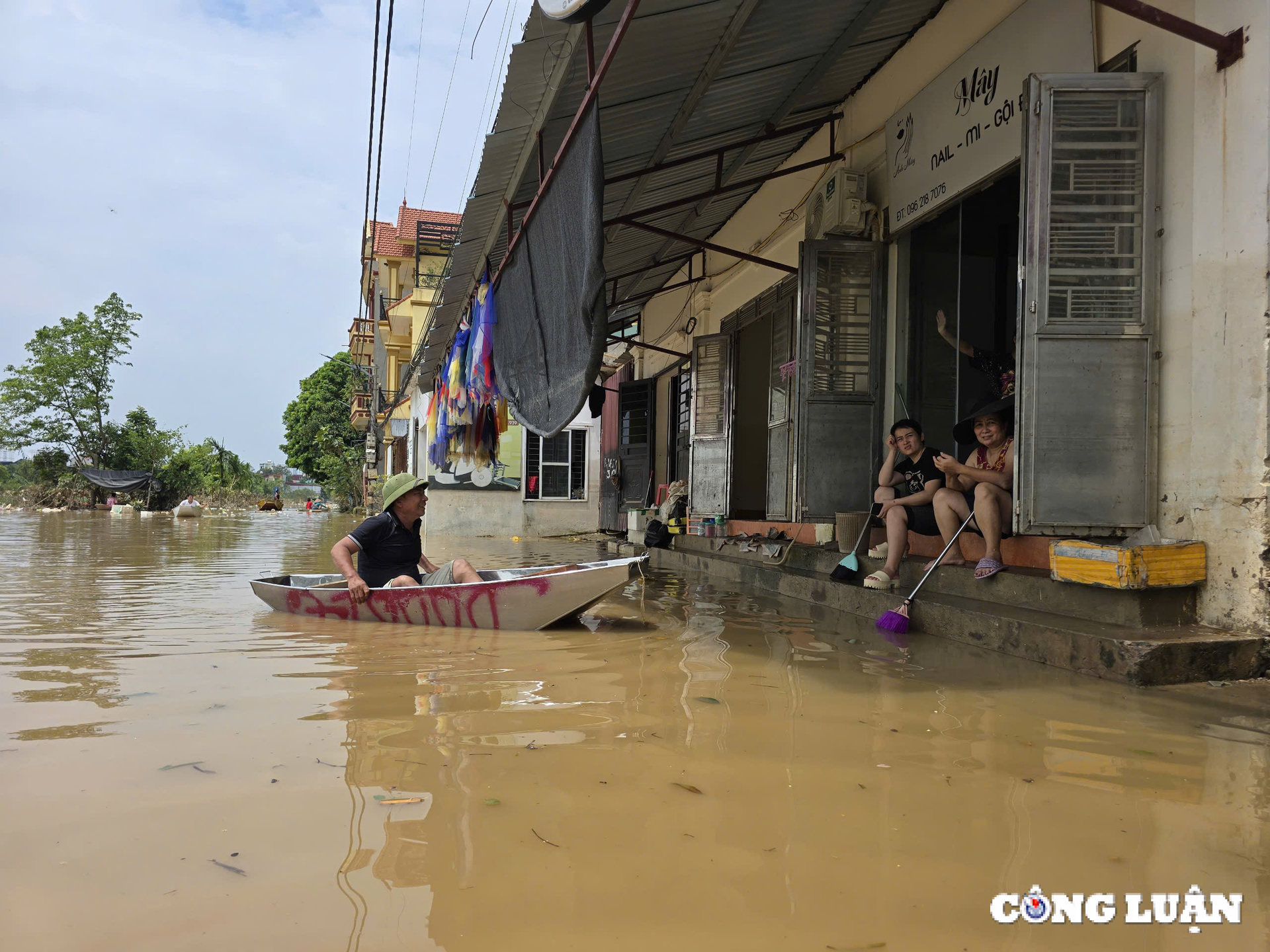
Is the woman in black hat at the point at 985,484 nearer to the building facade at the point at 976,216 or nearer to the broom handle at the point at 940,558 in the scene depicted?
the broom handle at the point at 940,558

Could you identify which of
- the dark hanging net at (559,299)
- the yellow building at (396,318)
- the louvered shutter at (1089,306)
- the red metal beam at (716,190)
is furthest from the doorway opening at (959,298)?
the yellow building at (396,318)

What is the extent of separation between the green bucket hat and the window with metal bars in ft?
42.2

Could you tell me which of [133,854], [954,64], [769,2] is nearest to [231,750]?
[133,854]

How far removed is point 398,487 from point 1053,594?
13.1ft

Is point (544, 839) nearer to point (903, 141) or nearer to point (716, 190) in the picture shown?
point (903, 141)

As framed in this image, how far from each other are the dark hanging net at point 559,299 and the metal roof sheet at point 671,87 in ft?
1.54

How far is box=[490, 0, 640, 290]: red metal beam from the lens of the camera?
12.5ft

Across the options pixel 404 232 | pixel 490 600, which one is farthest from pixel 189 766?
pixel 404 232

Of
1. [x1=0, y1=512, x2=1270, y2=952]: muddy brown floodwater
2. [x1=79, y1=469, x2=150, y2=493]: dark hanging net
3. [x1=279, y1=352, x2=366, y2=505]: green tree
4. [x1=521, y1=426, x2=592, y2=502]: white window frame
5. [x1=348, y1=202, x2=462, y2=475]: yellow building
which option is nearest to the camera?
[x1=0, y1=512, x2=1270, y2=952]: muddy brown floodwater

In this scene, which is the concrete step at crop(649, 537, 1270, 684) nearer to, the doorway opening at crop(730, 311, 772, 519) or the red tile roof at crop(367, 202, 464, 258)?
the doorway opening at crop(730, 311, 772, 519)

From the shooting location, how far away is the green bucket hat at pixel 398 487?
5676 mm

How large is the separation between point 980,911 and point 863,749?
3.42 ft

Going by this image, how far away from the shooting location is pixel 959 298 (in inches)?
284

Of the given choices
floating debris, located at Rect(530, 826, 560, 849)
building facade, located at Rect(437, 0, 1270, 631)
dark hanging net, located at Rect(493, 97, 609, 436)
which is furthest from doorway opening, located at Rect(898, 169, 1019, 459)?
floating debris, located at Rect(530, 826, 560, 849)
